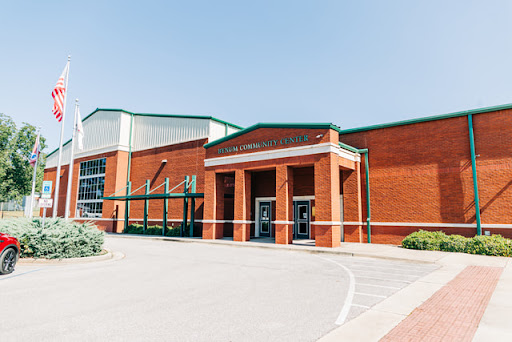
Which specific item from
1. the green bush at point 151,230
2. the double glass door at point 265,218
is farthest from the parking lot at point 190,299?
the green bush at point 151,230

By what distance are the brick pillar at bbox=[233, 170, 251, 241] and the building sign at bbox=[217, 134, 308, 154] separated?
61.8 inches

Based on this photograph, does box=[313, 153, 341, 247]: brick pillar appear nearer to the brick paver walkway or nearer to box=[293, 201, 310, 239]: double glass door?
box=[293, 201, 310, 239]: double glass door

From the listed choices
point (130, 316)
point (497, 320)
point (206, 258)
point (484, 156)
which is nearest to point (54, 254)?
point (206, 258)

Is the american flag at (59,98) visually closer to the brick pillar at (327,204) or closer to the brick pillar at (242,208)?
the brick pillar at (242,208)

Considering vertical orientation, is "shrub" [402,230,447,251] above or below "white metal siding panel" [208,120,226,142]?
below

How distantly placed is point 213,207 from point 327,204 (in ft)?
27.9

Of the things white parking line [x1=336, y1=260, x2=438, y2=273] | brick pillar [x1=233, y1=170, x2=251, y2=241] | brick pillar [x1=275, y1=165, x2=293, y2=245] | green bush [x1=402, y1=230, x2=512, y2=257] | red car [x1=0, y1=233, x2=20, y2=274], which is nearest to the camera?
red car [x1=0, y1=233, x2=20, y2=274]

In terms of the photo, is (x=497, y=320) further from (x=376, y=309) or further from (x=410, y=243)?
(x=410, y=243)

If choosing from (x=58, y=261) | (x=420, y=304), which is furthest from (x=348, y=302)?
(x=58, y=261)

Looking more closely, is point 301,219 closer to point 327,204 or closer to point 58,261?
point 327,204

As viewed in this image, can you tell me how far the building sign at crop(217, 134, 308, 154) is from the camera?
64.0 ft

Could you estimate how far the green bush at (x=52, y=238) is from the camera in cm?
1230

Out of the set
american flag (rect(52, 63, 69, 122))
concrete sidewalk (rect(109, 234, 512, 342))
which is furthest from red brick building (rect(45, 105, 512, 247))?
american flag (rect(52, 63, 69, 122))

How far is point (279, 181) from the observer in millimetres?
19859
